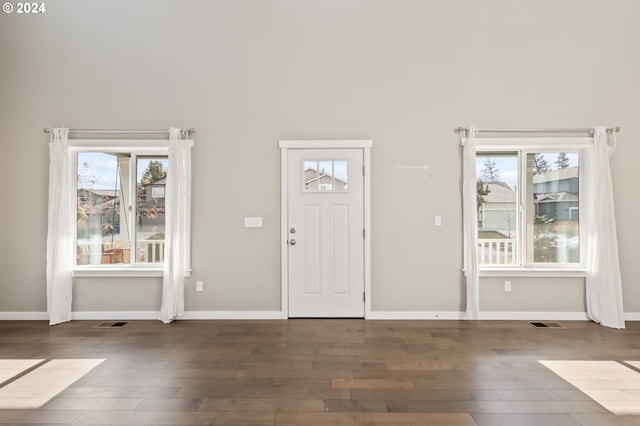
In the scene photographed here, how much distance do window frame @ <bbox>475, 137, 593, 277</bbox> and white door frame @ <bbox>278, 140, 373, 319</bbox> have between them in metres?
1.33

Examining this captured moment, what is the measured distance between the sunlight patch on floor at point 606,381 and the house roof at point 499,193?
1998 millimetres

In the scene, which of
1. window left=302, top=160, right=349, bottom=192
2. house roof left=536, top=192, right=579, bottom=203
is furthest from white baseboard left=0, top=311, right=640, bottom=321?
window left=302, top=160, right=349, bottom=192

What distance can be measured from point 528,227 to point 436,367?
246 cm

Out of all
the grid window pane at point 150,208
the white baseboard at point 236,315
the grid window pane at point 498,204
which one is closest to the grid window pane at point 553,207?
the grid window pane at point 498,204

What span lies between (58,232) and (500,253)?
5310 mm

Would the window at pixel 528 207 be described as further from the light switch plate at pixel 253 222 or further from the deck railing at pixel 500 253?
the light switch plate at pixel 253 222

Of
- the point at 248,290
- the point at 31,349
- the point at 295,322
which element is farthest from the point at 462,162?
the point at 31,349

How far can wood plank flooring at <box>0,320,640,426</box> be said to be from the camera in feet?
7.14

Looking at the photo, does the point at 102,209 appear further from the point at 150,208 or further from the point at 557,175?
the point at 557,175

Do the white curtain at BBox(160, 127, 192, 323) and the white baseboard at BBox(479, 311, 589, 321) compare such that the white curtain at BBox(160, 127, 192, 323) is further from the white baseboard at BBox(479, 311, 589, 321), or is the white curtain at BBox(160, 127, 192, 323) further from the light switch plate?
the white baseboard at BBox(479, 311, 589, 321)

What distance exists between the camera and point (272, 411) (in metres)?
2.21

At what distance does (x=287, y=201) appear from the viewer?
4.23 metres

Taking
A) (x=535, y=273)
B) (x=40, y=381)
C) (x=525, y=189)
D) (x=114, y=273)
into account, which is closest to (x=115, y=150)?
(x=114, y=273)

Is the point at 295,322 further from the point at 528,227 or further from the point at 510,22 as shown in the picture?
the point at 510,22
